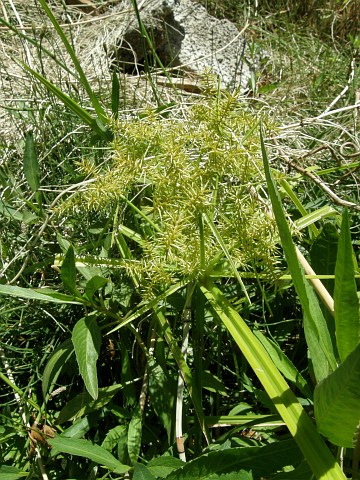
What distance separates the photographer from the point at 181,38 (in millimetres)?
2654

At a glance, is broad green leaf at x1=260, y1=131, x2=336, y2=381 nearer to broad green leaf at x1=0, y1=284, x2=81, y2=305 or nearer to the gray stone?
broad green leaf at x1=0, y1=284, x2=81, y2=305

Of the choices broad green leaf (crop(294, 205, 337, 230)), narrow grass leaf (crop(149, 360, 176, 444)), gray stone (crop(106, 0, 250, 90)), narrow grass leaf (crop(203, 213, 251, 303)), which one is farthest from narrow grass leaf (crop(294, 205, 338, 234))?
gray stone (crop(106, 0, 250, 90))

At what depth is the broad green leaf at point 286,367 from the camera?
109cm

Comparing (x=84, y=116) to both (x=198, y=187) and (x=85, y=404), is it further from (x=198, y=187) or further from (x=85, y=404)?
(x=85, y=404)

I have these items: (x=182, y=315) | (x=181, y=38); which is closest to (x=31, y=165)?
(x=182, y=315)

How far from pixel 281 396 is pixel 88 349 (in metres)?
0.35

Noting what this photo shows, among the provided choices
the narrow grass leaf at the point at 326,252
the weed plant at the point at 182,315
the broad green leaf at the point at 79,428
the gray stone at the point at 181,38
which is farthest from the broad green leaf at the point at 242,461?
the gray stone at the point at 181,38

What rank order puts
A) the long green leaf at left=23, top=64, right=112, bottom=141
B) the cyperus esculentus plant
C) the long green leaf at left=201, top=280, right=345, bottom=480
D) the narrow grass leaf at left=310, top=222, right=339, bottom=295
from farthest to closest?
the long green leaf at left=23, top=64, right=112, bottom=141 → the narrow grass leaf at left=310, top=222, right=339, bottom=295 → the cyperus esculentus plant → the long green leaf at left=201, top=280, right=345, bottom=480

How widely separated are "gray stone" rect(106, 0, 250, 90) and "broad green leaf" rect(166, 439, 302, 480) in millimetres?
1811

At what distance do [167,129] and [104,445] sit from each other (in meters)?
0.60

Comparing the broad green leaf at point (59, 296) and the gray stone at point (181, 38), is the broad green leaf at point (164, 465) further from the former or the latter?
the gray stone at point (181, 38)

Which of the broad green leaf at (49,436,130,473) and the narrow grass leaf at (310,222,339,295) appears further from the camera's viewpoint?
the narrow grass leaf at (310,222,339,295)

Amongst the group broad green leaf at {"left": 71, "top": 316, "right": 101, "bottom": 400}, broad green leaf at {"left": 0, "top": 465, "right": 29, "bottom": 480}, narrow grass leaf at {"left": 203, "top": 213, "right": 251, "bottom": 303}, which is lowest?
broad green leaf at {"left": 0, "top": 465, "right": 29, "bottom": 480}

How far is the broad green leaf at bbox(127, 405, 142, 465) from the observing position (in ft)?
3.48
